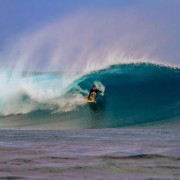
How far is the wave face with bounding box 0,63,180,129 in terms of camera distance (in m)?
14.2

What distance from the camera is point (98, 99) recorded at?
1689 centimetres

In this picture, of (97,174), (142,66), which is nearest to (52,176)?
(97,174)

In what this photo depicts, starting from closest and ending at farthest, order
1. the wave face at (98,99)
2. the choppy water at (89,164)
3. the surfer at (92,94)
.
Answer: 1. the choppy water at (89,164)
2. the wave face at (98,99)
3. the surfer at (92,94)

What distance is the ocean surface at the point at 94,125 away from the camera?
397cm

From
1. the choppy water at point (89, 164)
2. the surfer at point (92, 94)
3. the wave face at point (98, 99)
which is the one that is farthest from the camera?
the surfer at point (92, 94)

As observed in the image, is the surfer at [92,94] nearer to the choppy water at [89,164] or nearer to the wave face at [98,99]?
the wave face at [98,99]

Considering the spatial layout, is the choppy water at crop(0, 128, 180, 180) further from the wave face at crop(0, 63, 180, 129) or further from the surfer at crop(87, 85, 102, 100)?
the surfer at crop(87, 85, 102, 100)

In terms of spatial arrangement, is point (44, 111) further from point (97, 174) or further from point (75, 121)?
point (97, 174)

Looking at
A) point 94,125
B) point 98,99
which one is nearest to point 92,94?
point 98,99

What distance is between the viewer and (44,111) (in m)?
16.3

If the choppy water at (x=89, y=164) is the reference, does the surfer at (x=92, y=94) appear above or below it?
above

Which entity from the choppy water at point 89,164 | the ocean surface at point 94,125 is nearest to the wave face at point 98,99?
the ocean surface at point 94,125

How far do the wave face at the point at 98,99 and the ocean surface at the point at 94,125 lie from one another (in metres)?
0.03

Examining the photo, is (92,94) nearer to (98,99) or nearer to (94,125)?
(98,99)
